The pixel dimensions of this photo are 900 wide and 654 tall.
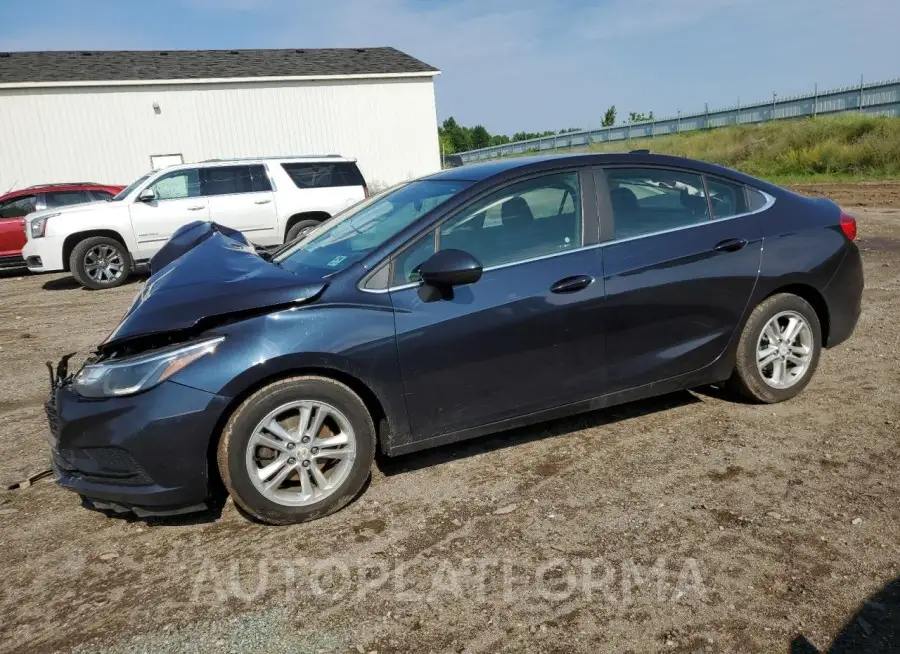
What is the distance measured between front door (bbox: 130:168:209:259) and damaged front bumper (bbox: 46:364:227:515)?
860 centimetres

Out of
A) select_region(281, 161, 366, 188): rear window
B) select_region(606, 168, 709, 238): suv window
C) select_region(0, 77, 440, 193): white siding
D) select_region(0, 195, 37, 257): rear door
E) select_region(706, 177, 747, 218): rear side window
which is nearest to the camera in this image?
select_region(606, 168, 709, 238): suv window

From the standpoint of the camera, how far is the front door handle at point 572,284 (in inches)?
149

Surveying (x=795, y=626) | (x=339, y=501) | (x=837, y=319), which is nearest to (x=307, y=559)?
(x=339, y=501)

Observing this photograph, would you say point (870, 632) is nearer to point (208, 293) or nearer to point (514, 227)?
point (514, 227)

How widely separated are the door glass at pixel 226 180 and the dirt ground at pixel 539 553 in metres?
7.70

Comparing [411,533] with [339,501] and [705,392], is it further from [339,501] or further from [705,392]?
[705,392]

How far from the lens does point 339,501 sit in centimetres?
353

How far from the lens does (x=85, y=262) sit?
447 inches

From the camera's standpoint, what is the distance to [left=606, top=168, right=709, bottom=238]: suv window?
410 centimetres

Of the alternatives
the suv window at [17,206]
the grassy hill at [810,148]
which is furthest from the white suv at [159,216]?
the grassy hill at [810,148]

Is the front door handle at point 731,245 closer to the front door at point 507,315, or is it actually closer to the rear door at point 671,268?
the rear door at point 671,268

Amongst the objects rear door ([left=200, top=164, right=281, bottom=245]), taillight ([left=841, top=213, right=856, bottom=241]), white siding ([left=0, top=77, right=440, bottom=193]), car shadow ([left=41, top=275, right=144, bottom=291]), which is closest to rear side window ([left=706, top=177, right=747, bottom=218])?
taillight ([left=841, top=213, right=856, bottom=241])

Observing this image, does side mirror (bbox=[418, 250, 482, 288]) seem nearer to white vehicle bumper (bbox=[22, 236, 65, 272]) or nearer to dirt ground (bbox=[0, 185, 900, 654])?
dirt ground (bbox=[0, 185, 900, 654])

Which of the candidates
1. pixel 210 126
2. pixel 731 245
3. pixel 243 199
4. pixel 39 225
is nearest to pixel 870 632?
pixel 731 245
